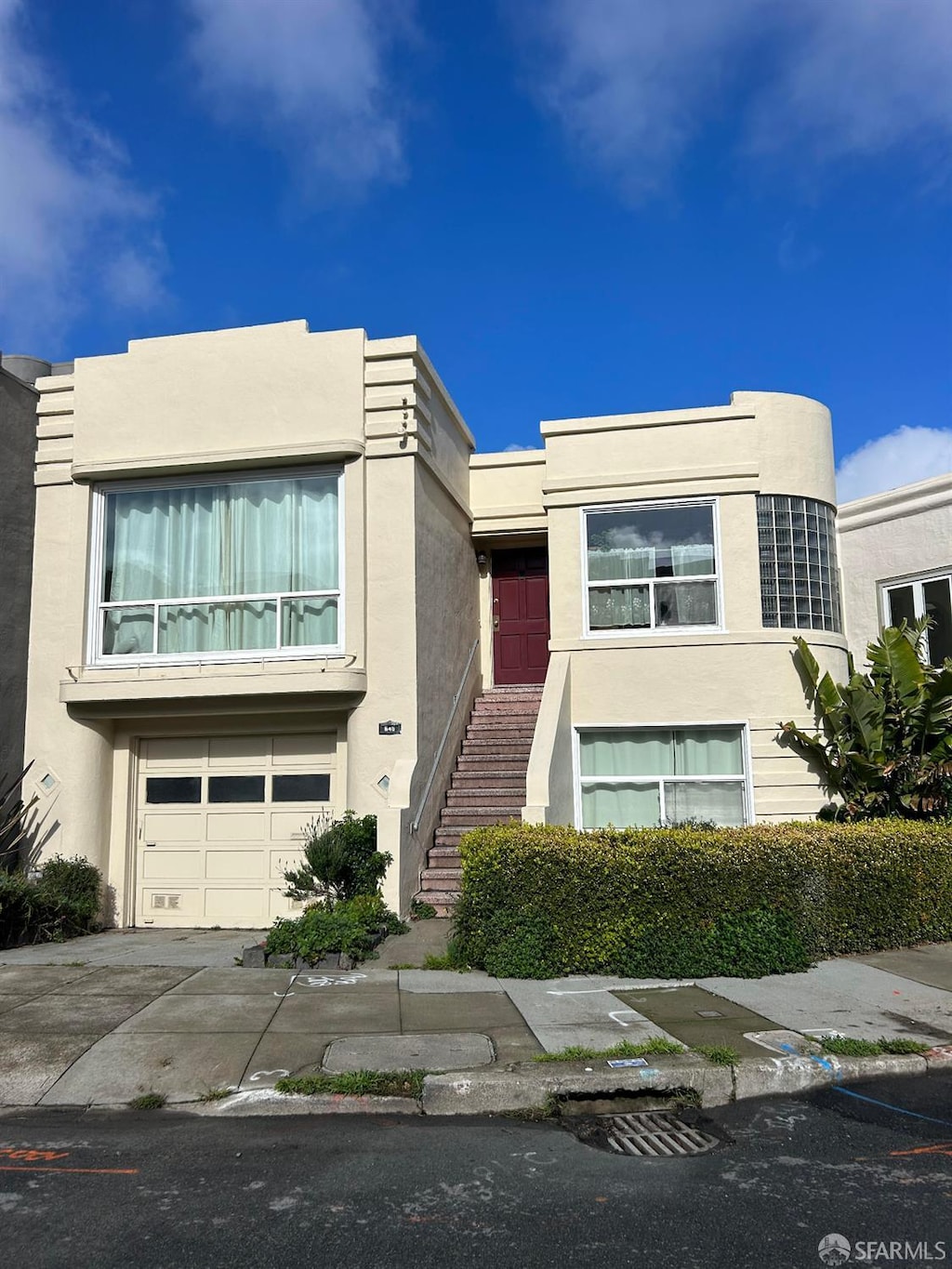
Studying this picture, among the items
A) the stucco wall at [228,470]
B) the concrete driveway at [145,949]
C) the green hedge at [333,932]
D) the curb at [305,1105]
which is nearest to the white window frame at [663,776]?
the stucco wall at [228,470]

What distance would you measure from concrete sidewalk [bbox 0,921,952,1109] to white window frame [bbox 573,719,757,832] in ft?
9.69

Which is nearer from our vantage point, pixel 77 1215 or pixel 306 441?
pixel 77 1215

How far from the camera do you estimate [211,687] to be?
11.4m

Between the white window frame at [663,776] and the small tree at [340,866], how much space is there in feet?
9.50

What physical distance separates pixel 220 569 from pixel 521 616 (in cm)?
515

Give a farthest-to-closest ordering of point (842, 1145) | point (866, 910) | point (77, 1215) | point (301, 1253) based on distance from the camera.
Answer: point (866, 910), point (842, 1145), point (77, 1215), point (301, 1253)

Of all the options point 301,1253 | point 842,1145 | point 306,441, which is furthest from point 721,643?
point 301,1253

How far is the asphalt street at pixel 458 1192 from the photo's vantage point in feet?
13.1

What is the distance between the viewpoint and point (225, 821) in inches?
472

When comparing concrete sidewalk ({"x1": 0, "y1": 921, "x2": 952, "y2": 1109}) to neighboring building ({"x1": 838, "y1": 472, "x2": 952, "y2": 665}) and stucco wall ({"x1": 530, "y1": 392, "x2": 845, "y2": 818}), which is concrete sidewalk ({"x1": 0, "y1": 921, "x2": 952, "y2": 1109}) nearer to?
stucco wall ({"x1": 530, "y1": 392, "x2": 845, "y2": 818})

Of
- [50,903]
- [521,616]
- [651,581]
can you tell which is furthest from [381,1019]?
[521,616]

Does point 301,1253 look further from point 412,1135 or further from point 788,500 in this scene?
point 788,500

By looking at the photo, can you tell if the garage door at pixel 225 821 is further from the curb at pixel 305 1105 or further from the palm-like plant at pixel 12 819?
the curb at pixel 305 1105

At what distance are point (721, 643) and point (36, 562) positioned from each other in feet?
28.7
